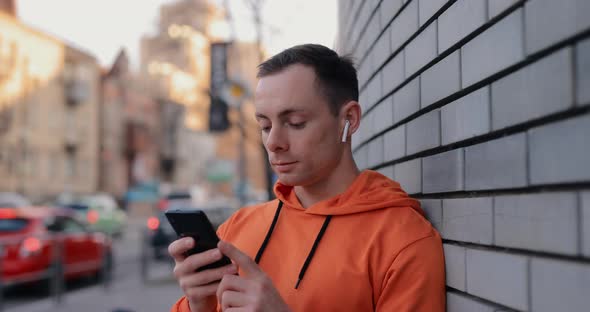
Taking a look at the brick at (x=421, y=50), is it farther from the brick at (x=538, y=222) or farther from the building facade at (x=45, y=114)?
the building facade at (x=45, y=114)

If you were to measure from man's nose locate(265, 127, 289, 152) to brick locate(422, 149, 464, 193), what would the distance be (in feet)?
1.93

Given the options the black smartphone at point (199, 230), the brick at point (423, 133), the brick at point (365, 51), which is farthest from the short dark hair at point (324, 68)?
the brick at point (365, 51)

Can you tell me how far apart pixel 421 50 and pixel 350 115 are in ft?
1.54

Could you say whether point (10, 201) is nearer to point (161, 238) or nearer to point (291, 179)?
point (161, 238)

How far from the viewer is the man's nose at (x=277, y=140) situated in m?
2.07

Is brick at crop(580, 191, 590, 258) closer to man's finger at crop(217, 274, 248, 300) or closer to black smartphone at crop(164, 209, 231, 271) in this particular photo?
man's finger at crop(217, 274, 248, 300)

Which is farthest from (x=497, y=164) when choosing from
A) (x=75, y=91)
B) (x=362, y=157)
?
(x=75, y=91)

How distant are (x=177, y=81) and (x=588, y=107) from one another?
50.0 m

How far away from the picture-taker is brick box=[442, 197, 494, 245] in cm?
172

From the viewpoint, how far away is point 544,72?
1.38 meters

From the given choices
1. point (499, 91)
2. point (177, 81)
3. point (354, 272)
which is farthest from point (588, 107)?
point (177, 81)

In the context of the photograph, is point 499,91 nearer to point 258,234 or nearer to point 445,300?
point 445,300

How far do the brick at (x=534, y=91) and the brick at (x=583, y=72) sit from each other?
27mm

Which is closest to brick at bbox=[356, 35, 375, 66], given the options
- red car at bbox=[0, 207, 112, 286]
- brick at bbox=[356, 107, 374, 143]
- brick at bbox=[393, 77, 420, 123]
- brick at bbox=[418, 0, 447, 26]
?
brick at bbox=[356, 107, 374, 143]
